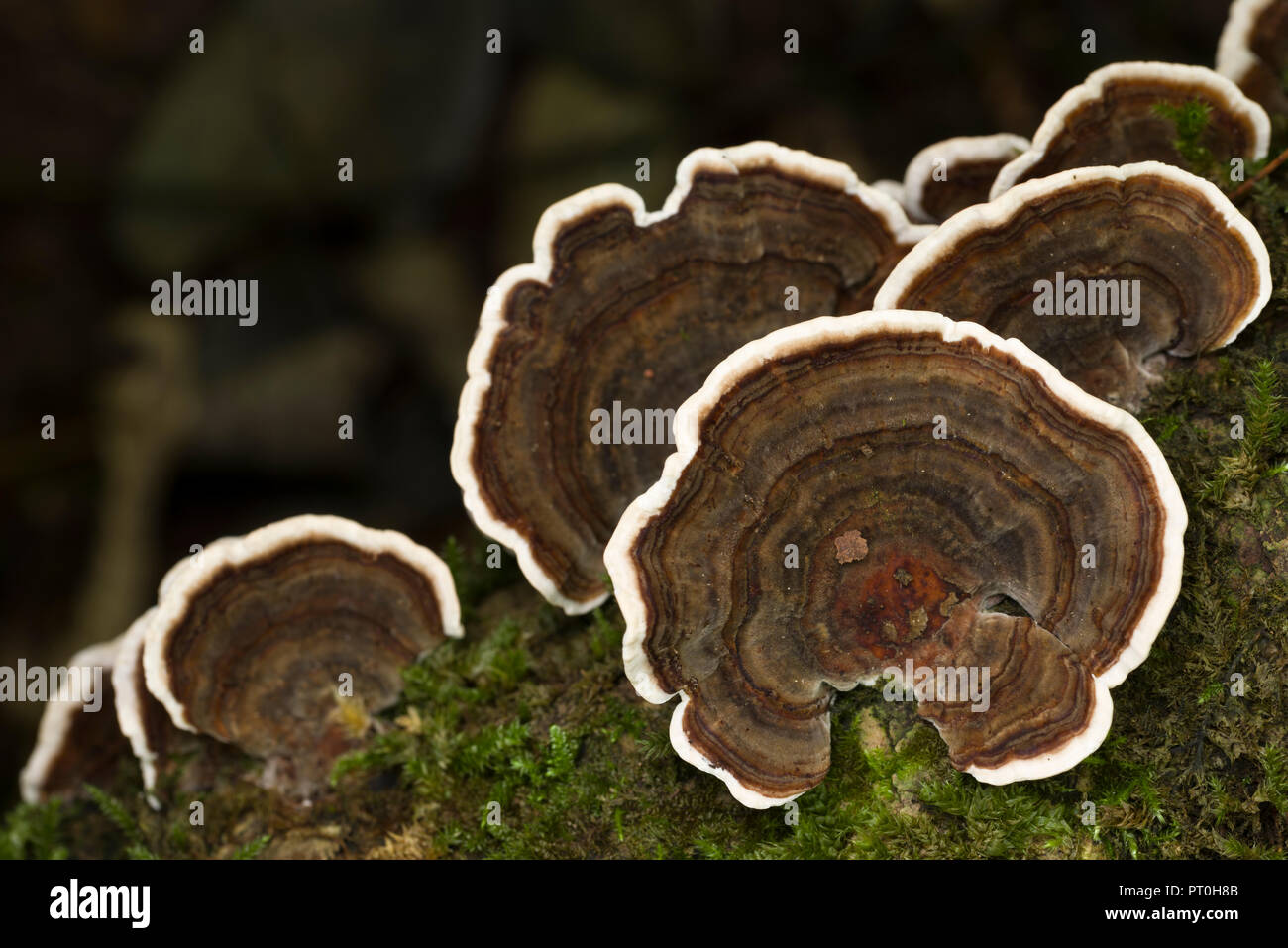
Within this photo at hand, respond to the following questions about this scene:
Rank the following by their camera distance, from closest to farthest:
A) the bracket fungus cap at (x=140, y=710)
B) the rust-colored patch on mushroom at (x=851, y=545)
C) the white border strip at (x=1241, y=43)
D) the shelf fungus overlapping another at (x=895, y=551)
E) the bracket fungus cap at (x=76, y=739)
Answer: the shelf fungus overlapping another at (x=895, y=551) → the rust-colored patch on mushroom at (x=851, y=545) → the bracket fungus cap at (x=140, y=710) → the white border strip at (x=1241, y=43) → the bracket fungus cap at (x=76, y=739)

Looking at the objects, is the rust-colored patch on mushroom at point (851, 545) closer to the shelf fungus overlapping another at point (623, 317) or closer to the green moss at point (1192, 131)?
the shelf fungus overlapping another at point (623, 317)

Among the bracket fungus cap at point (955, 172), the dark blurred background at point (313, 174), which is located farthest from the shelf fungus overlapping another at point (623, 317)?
the dark blurred background at point (313, 174)

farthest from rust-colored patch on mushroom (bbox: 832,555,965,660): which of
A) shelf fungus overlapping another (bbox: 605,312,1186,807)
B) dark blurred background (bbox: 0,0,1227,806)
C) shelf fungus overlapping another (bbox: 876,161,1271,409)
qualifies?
dark blurred background (bbox: 0,0,1227,806)

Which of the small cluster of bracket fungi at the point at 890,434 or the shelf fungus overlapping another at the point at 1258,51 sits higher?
the shelf fungus overlapping another at the point at 1258,51

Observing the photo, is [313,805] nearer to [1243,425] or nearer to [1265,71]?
[1243,425]

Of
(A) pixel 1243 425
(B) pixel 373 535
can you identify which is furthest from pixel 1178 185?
(B) pixel 373 535

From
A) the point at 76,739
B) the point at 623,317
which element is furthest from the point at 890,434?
the point at 76,739

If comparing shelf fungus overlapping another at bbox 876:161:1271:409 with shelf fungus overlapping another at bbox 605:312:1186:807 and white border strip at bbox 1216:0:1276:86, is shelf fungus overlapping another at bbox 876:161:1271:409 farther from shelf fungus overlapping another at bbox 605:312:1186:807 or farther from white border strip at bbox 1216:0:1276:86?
white border strip at bbox 1216:0:1276:86
